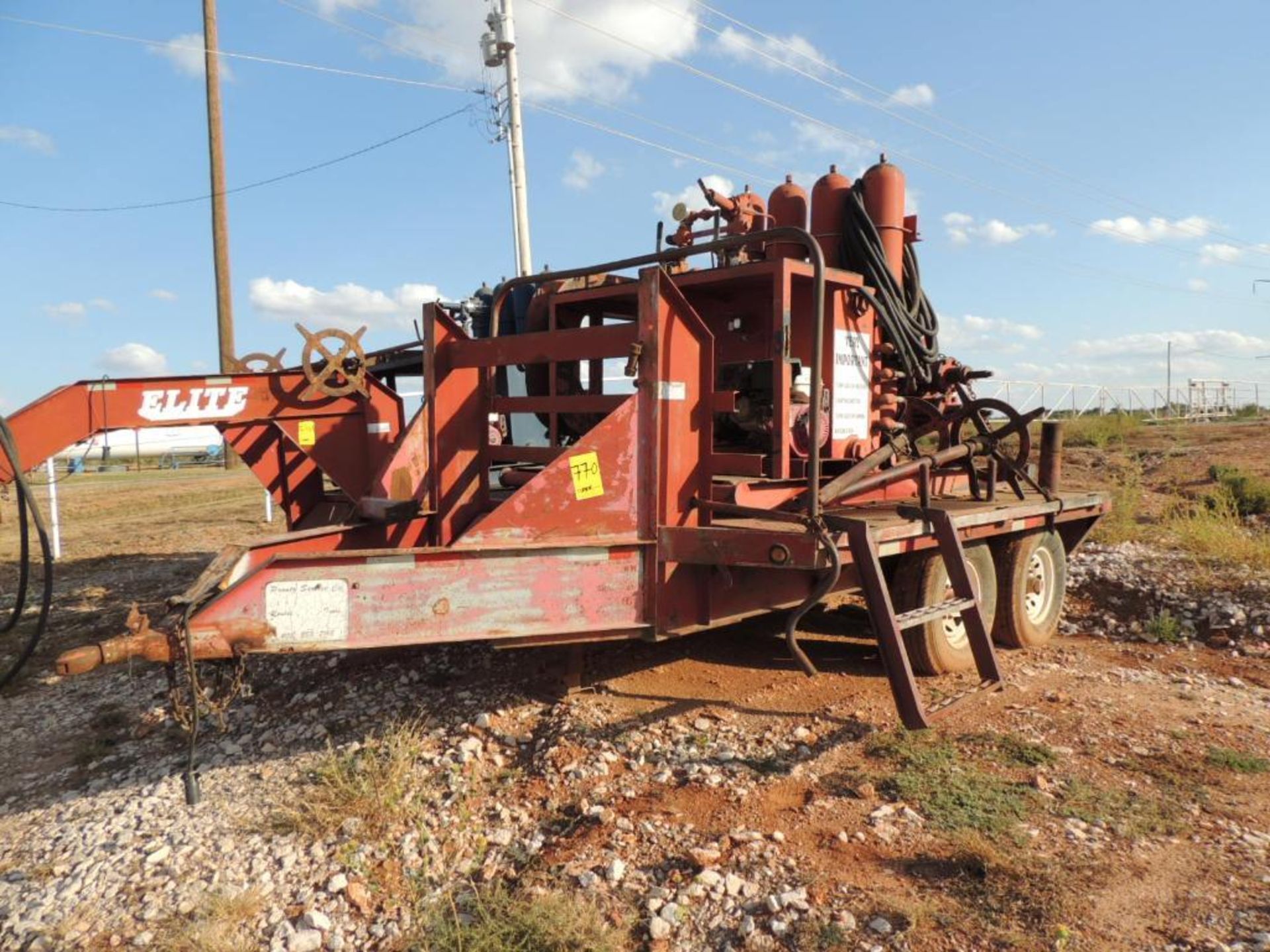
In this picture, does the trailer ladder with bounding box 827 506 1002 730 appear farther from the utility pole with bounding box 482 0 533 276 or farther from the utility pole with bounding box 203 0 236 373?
the utility pole with bounding box 203 0 236 373

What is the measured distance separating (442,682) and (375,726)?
0.60 m

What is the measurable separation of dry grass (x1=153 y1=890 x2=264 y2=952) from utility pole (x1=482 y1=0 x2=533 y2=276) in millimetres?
10712

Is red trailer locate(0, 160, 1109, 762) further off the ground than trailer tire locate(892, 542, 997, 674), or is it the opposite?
red trailer locate(0, 160, 1109, 762)

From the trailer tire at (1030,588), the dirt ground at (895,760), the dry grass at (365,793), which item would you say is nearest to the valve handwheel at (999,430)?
the trailer tire at (1030,588)

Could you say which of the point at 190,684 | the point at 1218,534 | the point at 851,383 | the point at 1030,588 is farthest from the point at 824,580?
the point at 1218,534

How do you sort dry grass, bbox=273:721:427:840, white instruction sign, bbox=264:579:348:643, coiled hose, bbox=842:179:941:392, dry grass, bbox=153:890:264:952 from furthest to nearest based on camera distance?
coiled hose, bbox=842:179:941:392 < dry grass, bbox=273:721:427:840 < white instruction sign, bbox=264:579:348:643 < dry grass, bbox=153:890:264:952

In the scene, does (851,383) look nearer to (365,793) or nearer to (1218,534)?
(365,793)

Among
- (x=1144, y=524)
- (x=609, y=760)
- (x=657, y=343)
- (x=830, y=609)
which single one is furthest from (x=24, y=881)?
(x=1144, y=524)

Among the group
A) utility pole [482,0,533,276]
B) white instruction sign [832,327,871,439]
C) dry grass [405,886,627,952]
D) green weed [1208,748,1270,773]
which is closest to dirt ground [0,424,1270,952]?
green weed [1208,748,1270,773]

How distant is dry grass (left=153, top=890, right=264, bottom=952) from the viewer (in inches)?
108

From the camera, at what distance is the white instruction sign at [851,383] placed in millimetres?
4809

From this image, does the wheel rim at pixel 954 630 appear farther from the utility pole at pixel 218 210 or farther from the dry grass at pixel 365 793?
the utility pole at pixel 218 210

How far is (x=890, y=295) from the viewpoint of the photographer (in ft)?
17.3

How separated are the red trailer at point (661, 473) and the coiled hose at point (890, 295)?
22 mm
